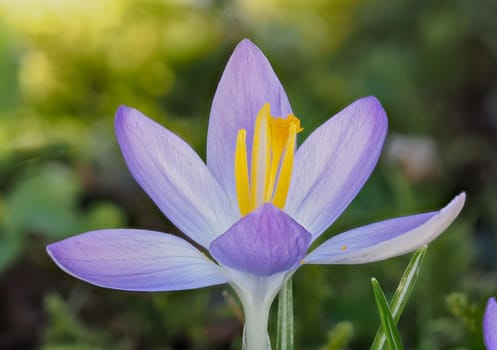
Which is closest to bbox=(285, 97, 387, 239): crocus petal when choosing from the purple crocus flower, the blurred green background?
the purple crocus flower

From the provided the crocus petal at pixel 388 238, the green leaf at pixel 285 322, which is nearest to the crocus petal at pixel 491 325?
the crocus petal at pixel 388 238

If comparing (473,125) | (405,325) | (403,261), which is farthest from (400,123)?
(405,325)

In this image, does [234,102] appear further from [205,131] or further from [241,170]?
[205,131]

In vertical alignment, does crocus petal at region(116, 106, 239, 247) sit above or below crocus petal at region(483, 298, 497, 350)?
above

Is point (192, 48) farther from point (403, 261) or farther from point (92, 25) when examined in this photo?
point (403, 261)

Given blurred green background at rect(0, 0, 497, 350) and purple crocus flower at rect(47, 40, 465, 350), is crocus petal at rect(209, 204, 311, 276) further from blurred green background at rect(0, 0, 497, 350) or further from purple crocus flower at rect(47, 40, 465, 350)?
blurred green background at rect(0, 0, 497, 350)

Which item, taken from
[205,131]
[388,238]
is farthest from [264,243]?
[205,131]

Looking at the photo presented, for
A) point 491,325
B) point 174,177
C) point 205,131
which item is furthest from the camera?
point 205,131

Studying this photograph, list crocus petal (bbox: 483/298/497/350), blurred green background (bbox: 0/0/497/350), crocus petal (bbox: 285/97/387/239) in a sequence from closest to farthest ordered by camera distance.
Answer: crocus petal (bbox: 483/298/497/350), crocus petal (bbox: 285/97/387/239), blurred green background (bbox: 0/0/497/350)

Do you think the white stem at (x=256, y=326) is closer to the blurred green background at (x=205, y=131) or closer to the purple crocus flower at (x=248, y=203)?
the purple crocus flower at (x=248, y=203)
